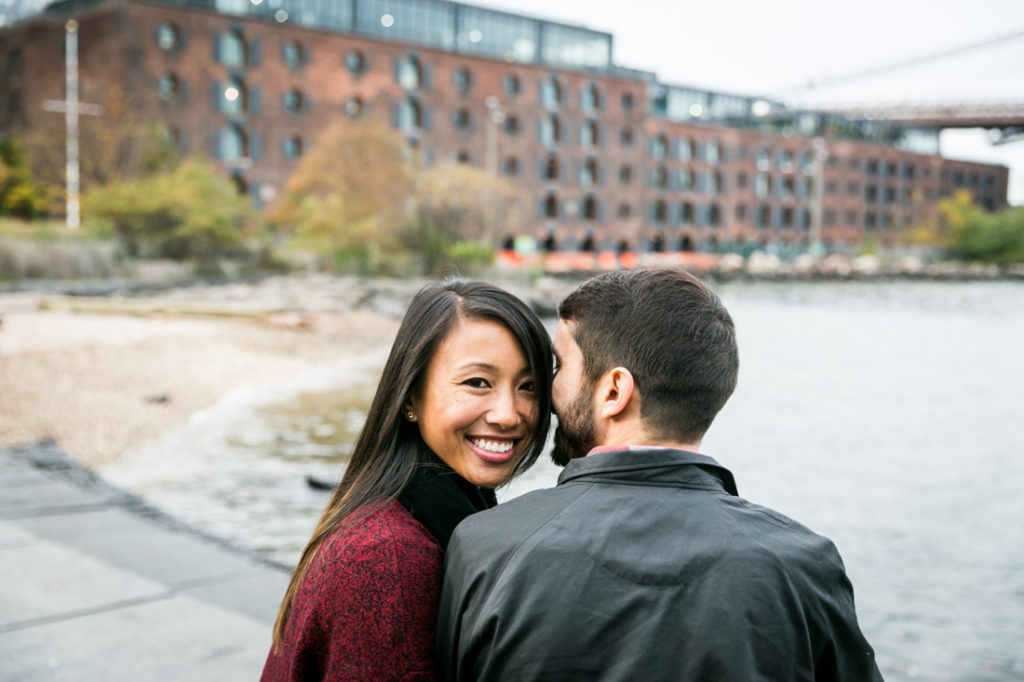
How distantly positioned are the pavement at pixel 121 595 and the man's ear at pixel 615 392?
2.46 m

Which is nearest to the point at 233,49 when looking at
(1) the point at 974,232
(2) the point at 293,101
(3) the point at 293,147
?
(2) the point at 293,101

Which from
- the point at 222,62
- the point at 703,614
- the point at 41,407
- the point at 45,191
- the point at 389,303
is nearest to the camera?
the point at 703,614

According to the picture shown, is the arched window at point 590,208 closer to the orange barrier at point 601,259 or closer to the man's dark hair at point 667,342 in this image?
the orange barrier at point 601,259

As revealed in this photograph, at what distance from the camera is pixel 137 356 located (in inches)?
590

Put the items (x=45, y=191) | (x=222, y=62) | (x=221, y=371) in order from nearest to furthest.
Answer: (x=221, y=371) < (x=45, y=191) < (x=222, y=62)

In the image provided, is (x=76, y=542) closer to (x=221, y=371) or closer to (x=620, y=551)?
(x=620, y=551)

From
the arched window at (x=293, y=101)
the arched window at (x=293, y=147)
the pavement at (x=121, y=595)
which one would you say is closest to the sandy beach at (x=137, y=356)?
the pavement at (x=121, y=595)

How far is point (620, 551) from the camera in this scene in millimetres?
1563

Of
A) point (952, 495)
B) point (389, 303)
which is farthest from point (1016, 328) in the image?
point (952, 495)

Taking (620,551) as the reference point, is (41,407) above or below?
below

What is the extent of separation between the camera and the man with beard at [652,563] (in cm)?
153

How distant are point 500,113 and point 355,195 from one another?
2213cm

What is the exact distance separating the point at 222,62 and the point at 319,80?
17.4 ft

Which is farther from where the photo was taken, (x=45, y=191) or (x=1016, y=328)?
(x=1016, y=328)
